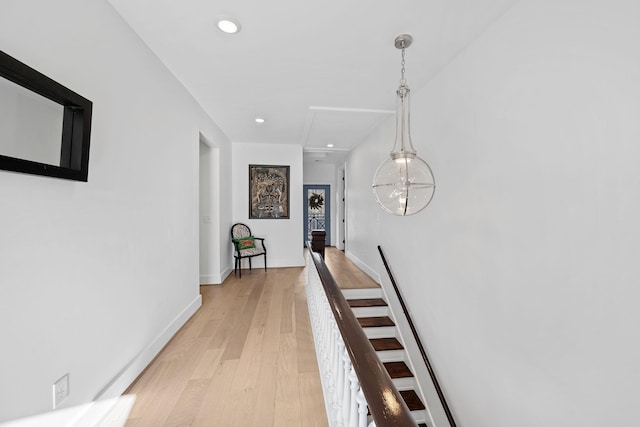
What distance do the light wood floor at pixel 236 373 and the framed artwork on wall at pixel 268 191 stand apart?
230cm

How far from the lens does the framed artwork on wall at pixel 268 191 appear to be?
5.09 meters

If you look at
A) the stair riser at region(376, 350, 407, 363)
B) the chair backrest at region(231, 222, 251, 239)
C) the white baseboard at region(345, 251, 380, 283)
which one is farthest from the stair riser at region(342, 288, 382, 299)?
the chair backrest at region(231, 222, 251, 239)

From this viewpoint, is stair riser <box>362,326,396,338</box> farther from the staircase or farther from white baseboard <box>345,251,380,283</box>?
white baseboard <box>345,251,380,283</box>

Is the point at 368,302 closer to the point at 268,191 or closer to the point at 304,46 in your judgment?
the point at 268,191

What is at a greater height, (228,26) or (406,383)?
(228,26)

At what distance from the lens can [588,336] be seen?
121cm

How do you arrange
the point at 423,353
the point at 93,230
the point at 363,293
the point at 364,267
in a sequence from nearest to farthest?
the point at 93,230
the point at 423,353
the point at 363,293
the point at 364,267

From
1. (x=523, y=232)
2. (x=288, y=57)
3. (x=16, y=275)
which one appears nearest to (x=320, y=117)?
(x=288, y=57)

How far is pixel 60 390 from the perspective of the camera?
3.86 ft

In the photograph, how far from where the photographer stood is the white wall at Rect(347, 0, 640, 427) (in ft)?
3.62

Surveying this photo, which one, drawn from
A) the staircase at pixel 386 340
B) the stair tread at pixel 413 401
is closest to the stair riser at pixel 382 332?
the staircase at pixel 386 340

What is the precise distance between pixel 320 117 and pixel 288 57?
1.46 metres

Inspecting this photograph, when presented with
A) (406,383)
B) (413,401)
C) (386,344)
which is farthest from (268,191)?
(413,401)

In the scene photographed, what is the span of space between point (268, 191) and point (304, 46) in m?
3.43
